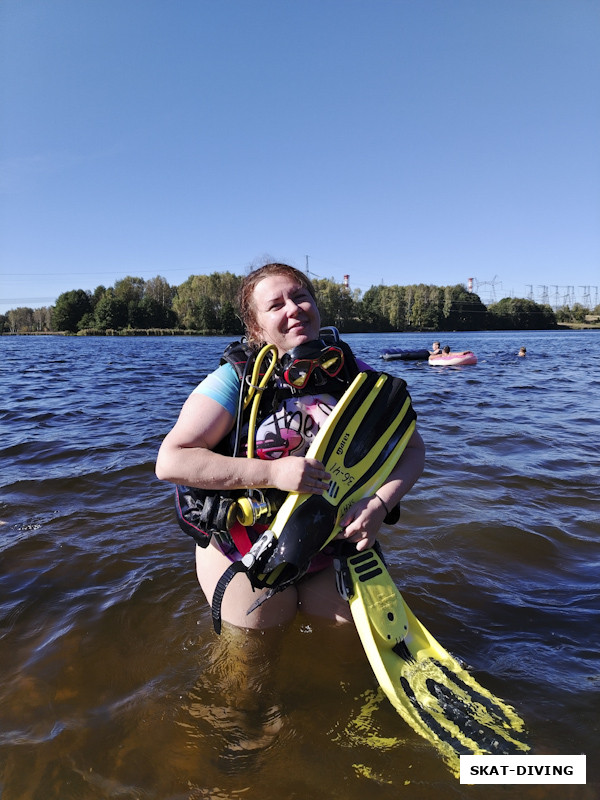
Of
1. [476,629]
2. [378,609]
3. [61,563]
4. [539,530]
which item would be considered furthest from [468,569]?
[61,563]

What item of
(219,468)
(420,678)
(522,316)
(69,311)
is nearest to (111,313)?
(69,311)

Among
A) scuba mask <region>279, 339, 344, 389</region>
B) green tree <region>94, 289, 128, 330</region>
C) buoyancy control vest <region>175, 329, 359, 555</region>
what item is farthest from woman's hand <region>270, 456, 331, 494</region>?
green tree <region>94, 289, 128, 330</region>

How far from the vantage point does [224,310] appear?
82.6 m

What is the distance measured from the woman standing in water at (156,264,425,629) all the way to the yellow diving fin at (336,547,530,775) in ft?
0.64

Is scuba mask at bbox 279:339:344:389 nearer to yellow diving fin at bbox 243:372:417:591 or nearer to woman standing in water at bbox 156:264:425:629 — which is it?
woman standing in water at bbox 156:264:425:629

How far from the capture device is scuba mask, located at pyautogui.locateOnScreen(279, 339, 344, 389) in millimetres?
2334

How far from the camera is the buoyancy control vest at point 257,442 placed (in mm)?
2242

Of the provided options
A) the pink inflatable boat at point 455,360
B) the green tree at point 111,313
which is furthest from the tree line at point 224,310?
the pink inflatable boat at point 455,360

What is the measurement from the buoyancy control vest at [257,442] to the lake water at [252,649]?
63cm

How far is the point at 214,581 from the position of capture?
8.23 feet

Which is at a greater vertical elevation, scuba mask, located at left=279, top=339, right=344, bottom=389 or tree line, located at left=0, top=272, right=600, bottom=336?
tree line, located at left=0, top=272, right=600, bottom=336

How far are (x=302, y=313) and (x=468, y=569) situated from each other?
7.23ft

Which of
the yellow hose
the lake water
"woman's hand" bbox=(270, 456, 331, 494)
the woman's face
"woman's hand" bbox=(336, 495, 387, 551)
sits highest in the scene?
the woman's face

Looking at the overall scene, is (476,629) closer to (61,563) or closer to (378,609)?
(378,609)
